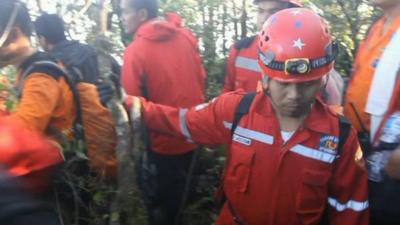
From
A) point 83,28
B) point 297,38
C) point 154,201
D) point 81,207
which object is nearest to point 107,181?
point 81,207

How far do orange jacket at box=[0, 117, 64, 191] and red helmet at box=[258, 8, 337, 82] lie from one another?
4.45 ft

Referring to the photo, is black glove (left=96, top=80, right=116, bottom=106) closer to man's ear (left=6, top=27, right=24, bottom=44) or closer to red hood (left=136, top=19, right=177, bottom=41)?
man's ear (left=6, top=27, right=24, bottom=44)

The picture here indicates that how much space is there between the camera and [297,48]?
2.74 m

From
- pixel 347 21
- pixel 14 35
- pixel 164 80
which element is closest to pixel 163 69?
pixel 164 80

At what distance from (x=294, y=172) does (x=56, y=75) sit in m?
1.37

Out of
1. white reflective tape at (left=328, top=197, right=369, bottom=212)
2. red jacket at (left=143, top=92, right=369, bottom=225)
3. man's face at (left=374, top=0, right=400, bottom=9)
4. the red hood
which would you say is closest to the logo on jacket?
red jacket at (left=143, top=92, right=369, bottom=225)

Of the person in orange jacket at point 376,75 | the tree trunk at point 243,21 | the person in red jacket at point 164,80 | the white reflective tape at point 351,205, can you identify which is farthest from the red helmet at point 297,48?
the tree trunk at point 243,21

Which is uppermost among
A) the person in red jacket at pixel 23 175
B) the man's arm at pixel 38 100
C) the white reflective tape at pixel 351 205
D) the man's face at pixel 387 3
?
the person in red jacket at pixel 23 175

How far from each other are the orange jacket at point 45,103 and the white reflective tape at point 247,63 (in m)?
1.58

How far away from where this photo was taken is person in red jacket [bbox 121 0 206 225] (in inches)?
171

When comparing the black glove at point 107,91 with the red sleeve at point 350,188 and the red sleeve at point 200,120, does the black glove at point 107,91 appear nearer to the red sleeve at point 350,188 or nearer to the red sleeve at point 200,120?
the red sleeve at point 200,120

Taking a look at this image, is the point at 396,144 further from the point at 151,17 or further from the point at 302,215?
the point at 151,17

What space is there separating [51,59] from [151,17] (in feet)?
5.49

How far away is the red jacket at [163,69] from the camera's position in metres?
4.38
